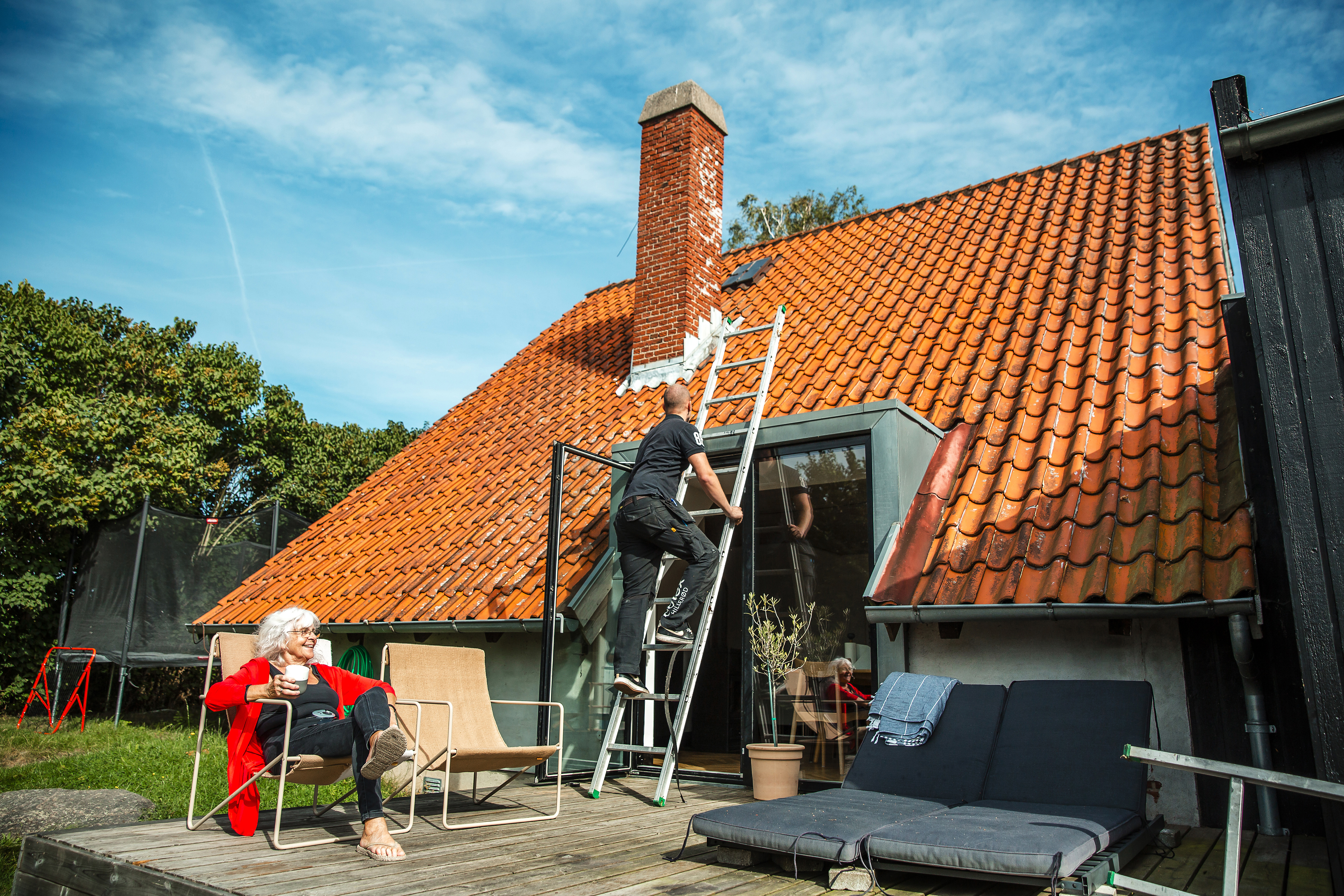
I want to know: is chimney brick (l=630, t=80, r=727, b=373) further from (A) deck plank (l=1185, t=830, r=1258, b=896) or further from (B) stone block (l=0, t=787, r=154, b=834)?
(A) deck plank (l=1185, t=830, r=1258, b=896)

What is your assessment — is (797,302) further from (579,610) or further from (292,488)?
(292,488)

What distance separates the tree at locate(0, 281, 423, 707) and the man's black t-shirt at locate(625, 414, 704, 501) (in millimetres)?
15413

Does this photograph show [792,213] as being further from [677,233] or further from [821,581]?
[821,581]

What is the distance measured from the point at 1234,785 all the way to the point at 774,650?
3199mm

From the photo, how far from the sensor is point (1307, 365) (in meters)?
3.06

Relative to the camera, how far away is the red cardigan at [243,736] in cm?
372

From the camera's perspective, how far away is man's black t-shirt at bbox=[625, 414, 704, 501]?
16.9 feet

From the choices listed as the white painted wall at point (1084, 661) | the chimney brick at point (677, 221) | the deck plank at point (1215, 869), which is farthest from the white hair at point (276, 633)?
the chimney brick at point (677, 221)

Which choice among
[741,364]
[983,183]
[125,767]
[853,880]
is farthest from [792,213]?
[853,880]

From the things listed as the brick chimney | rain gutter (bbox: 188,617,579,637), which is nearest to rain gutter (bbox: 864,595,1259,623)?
rain gutter (bbox: 188,617,579,637)

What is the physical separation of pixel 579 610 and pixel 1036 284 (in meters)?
4.79

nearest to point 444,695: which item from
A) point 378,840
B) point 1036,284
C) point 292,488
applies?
point 378,840

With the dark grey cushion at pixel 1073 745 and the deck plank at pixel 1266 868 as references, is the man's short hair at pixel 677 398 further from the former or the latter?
the deck plank at pixel 1266 868

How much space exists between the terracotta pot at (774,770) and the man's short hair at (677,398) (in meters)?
2.11
